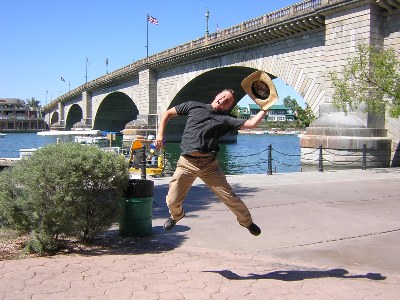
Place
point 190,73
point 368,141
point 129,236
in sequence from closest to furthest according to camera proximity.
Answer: point 129,236
point 368,141
point 190,73

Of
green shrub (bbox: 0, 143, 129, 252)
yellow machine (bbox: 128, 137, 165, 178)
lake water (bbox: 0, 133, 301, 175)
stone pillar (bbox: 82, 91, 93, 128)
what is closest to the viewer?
green shrub (bbox: 0, 143, 129, 252)

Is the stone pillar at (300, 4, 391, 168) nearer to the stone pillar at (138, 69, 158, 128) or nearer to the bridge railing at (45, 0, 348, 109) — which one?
the bridge railing at (45, 0, 348, 109)

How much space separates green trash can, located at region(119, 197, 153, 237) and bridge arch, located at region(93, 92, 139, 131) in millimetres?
70285

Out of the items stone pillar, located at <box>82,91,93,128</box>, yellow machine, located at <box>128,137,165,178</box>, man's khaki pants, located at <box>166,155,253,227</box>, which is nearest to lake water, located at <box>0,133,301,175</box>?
man's khaki pants, located at <box>166,155,253,227</box>

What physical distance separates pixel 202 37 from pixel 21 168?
3643 cm

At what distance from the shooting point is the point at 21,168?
5.66 meters

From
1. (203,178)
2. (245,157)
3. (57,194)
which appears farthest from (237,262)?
(245,157)

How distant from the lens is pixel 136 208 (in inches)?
250

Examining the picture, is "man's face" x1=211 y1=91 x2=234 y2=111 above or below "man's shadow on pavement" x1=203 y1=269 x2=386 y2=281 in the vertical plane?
above

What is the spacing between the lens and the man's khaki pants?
16.2ft

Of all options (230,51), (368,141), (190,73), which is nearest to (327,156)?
(368,141)

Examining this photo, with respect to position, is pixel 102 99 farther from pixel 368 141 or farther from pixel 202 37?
pixel 368 141

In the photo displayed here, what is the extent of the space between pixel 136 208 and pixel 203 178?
1.67 meters

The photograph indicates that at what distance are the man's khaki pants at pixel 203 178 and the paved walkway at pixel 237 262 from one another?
0.66 metres
